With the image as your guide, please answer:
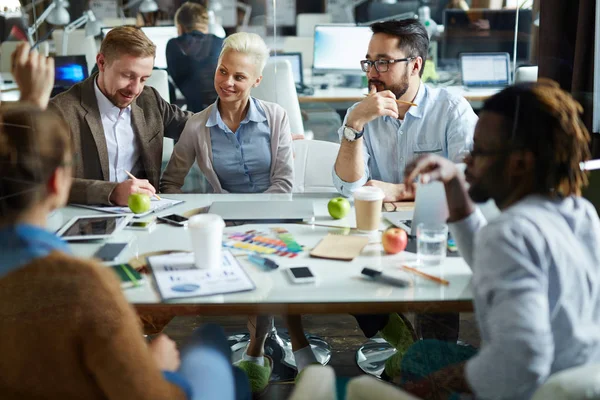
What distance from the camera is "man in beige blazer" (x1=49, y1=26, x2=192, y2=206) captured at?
1399 mm

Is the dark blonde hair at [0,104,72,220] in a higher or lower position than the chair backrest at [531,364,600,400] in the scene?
Result: higher

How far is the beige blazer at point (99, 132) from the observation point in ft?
3.63

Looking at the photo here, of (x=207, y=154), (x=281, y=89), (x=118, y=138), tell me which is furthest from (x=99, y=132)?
(x=281, y=89)

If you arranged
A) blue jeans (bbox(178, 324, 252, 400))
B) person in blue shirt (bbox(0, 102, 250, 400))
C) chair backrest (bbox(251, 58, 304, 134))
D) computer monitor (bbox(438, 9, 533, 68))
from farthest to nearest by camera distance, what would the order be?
chair backrest (bbox(251, 58, 304, 134)) → computer monitor (bbox(438, 9, 533, 68)) → blue jeans (bbox(178, 324, 252, 400)) → person in blue shirt (bbox(0, 102, 250, 400))

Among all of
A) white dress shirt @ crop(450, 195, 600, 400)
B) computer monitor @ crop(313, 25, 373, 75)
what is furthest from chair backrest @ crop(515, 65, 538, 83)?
computer monitor @ crop(313, 25, 373, 75)

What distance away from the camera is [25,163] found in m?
0.83

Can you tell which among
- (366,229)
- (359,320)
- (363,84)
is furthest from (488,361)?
(363,84)

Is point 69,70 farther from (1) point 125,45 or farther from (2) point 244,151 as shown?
(2) point 244,151

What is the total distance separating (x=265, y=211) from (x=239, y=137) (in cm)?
42

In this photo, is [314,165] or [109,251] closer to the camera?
[109,251]

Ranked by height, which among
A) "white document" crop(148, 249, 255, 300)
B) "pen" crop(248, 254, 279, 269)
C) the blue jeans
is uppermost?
"white document" crop(148, 249, 255, 300)

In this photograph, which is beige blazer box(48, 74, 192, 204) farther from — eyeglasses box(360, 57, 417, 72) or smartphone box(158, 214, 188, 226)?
eyeglasses box(360, 57, 417, 72)

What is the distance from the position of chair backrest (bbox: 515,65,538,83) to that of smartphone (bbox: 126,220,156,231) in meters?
0.87

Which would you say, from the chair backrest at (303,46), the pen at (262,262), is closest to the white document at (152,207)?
the pen at (262,262)
